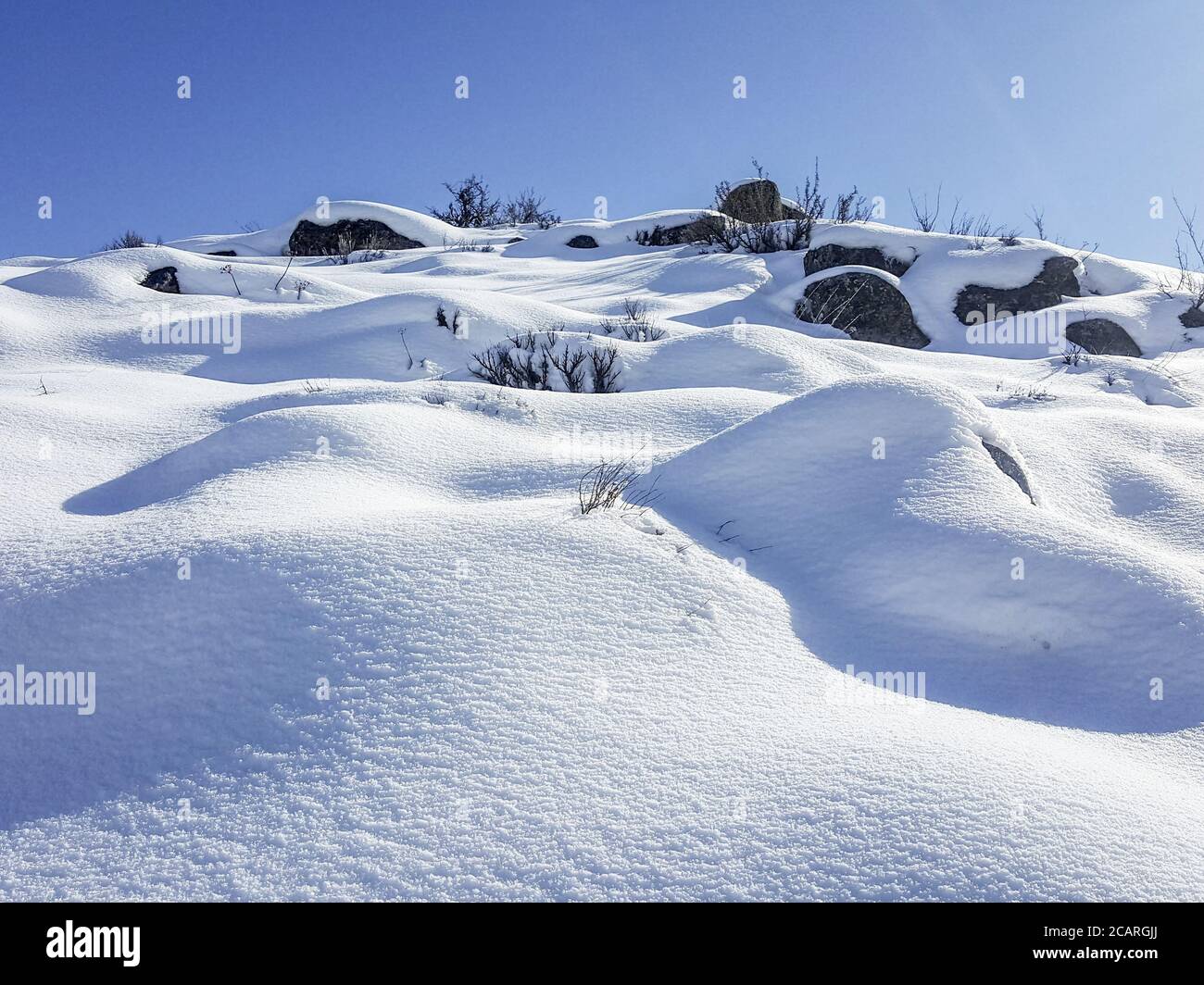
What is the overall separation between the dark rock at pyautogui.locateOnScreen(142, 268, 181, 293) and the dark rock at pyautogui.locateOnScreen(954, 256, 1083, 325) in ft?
23.5

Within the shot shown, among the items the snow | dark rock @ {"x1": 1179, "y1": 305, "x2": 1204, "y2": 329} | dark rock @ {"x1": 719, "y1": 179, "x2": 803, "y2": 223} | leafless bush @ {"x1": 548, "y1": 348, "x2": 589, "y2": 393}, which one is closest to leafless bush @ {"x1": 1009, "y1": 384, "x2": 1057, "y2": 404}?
the snow

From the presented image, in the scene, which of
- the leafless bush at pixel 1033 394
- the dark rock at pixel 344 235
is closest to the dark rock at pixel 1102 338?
the leafless bush at pixel 1033 394

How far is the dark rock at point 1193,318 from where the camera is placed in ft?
22.8

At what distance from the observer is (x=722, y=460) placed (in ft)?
8.89

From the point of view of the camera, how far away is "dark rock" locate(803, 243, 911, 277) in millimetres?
8211

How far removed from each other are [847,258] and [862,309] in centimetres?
175

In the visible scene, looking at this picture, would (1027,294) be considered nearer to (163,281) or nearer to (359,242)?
(163,281)

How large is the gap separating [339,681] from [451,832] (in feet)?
1.47

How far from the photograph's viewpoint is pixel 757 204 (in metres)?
10.8

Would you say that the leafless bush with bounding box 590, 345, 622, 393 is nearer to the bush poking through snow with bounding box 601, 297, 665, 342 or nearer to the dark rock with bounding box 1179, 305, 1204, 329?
the bush poking through snow with bounding box 601, 297, 665, 342

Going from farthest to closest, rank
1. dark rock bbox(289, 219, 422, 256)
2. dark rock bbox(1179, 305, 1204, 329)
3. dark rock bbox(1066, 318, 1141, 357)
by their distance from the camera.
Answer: dark rock bbox(289, 219, 422, 256) < dark rock bbox(1179, 305, 1204, 329) < dark rock bbox(1066, 318, 1141, 357)
